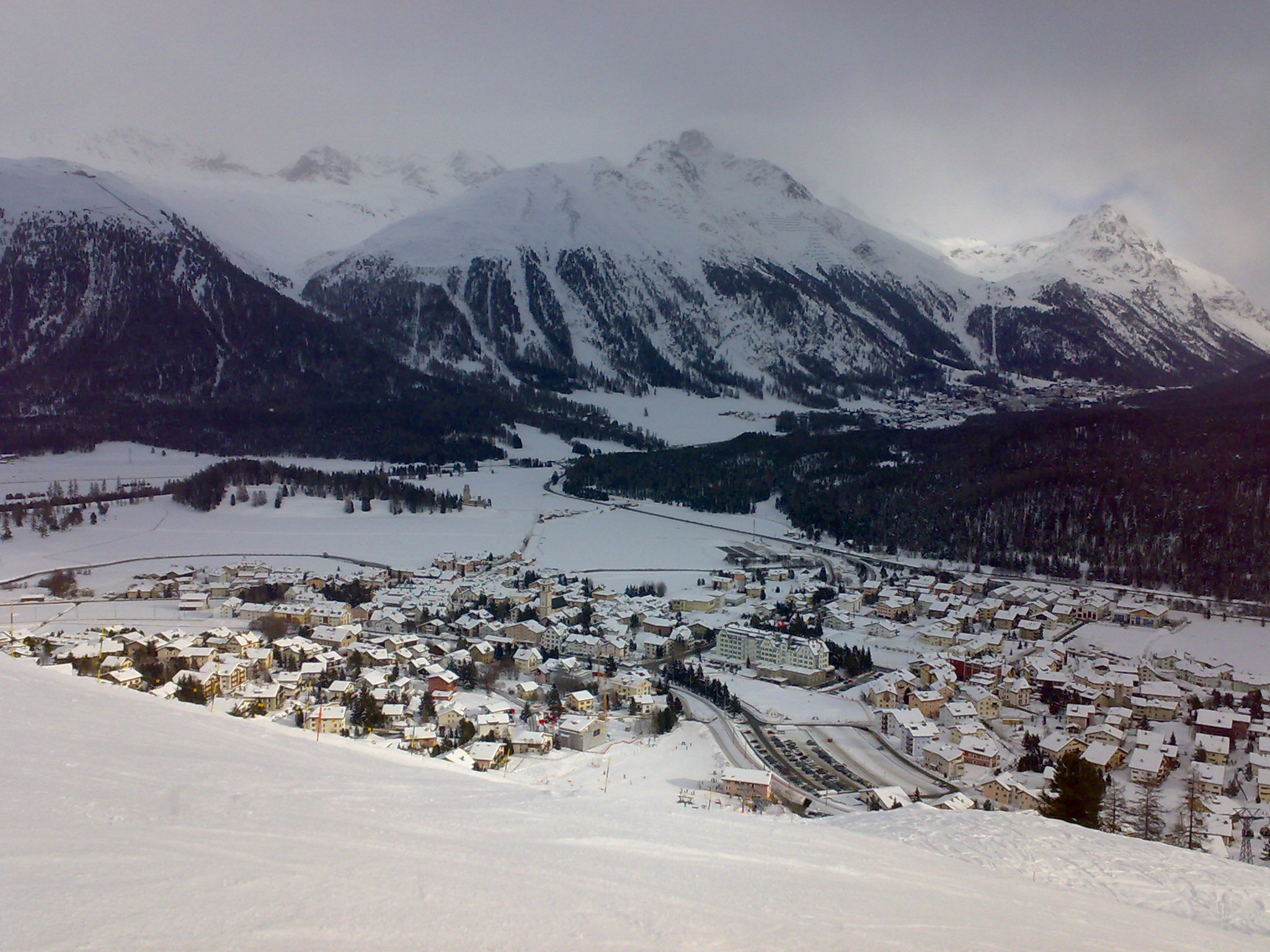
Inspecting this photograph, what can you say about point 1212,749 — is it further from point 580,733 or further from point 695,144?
point 695,144

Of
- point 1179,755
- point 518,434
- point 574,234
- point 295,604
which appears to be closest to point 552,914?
→ point 1179,755

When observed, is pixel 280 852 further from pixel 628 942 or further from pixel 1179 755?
pixel 1179 755

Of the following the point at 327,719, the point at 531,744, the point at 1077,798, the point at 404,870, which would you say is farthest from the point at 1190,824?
the point at 327,719

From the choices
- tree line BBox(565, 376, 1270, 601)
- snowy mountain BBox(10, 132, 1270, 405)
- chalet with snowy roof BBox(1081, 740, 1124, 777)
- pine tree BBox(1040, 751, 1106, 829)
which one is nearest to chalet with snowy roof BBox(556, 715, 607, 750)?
pine tree BBox(1040, 751, 1106, 829)

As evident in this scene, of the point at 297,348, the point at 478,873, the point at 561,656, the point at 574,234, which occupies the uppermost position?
the point at 574,234

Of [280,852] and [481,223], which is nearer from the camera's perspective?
[280,852]

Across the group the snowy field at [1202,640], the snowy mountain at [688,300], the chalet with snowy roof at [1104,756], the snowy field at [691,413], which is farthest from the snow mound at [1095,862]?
the snowy mountain at [688,300]

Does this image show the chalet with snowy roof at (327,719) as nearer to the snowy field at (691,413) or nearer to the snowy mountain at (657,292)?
the snowy field at (691,413)
